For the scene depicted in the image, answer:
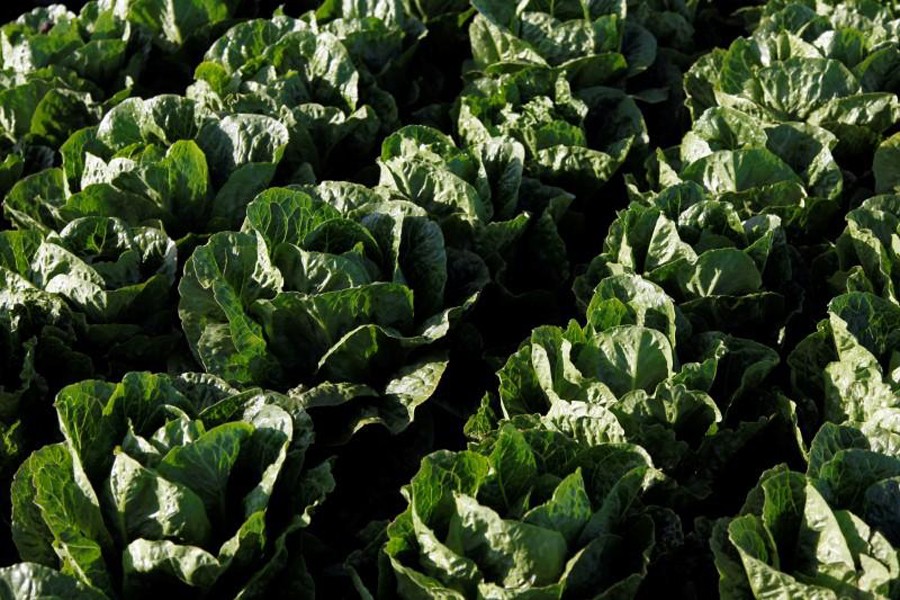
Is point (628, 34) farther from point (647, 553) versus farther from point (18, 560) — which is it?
point (18, 560)

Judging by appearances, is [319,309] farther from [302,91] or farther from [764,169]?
[764,169]

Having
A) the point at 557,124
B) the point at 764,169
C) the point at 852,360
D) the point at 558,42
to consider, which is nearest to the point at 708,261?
the point at 852,360

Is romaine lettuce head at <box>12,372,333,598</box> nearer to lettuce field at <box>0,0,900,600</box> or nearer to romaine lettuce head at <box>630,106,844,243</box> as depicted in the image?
lettuce field at <box>0,0,900,600</box>

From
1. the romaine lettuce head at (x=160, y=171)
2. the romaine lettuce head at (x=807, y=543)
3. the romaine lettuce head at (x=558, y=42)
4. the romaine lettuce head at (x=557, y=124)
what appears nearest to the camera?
the romaine lettuce head at (x=807, y=543)

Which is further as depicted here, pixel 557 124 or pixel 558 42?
pixel 558 42

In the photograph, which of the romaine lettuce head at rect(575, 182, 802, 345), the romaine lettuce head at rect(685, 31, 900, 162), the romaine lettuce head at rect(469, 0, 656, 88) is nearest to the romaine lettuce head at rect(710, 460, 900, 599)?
the romaine lettuce head at rect(575, 182, 802, 345)

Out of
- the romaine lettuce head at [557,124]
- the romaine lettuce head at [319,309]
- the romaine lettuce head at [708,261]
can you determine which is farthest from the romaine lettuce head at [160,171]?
the romaine lettuce head at [708,261]

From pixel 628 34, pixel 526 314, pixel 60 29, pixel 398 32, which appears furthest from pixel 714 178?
pixel 60 29

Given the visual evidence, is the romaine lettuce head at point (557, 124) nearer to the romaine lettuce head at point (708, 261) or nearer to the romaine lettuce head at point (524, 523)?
the romaine lettuce head at point (708, 261)
